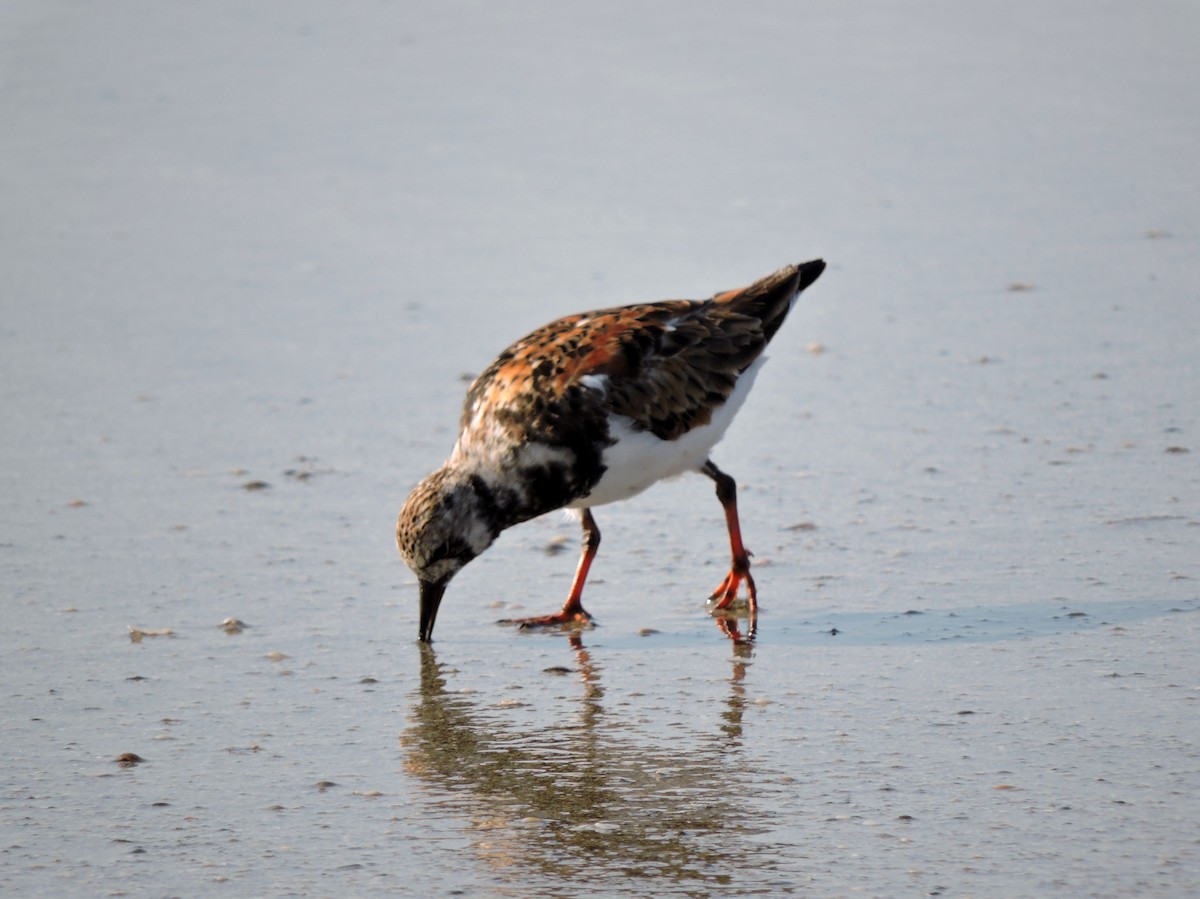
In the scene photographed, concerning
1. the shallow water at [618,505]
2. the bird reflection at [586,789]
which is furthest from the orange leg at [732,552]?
the bird reflection at [586,789]

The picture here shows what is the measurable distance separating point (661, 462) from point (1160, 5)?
8.55 meters

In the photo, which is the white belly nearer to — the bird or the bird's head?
the bird

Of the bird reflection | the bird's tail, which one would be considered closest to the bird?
the bird's tail

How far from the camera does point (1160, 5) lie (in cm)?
1254

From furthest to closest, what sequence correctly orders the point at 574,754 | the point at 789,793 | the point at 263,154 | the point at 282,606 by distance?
1. the point at 263,154
2. the point at 282,606
3. the point at 574,754
4. the point at 789,793

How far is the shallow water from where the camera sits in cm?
389

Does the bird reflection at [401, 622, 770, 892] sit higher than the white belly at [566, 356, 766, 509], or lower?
lower

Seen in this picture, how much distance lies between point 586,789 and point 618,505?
2380 millimetres

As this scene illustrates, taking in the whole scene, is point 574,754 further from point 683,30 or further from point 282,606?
point 683,30

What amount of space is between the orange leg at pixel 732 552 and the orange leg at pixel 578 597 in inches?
15.6

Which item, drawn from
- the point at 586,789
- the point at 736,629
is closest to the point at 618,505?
the point at 736,629

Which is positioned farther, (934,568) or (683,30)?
(683,30)

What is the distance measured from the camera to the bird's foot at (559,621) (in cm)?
523

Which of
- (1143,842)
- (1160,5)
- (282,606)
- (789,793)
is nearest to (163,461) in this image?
(282,606)
